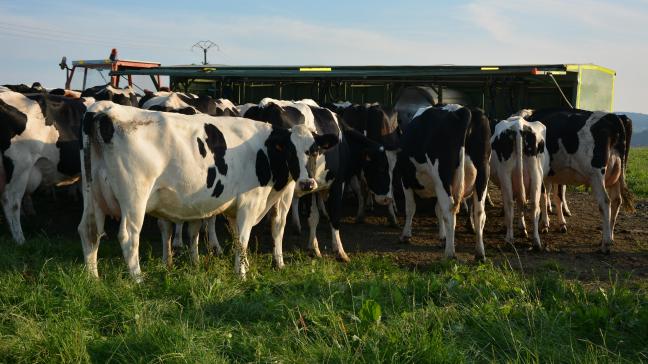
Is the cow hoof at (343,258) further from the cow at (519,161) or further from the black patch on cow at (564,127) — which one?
the black patch on cow at (564,127)

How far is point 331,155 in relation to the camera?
414 inches

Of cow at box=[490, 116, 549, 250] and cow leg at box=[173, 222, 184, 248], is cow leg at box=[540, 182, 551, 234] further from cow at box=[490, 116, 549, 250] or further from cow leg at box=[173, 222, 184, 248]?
cow leg at box=[173, 222, 184, 248]

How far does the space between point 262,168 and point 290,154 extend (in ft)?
1.24

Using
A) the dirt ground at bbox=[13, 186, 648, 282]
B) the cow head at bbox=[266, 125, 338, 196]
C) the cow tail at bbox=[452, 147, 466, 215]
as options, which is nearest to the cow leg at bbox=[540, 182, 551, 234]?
the dirt ground at bbox=[13, 186, 648, 282]

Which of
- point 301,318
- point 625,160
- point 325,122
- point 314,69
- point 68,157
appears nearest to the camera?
point 301,318

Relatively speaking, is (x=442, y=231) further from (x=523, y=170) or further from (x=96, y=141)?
(x=96, y=141)

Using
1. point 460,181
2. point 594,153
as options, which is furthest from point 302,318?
point 594,153

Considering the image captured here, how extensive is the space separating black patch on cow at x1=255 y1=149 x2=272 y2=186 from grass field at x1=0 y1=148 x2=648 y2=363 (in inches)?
47.7

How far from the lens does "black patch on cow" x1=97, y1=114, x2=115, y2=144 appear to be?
24.3ft

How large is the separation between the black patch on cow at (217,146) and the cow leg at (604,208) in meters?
6.04

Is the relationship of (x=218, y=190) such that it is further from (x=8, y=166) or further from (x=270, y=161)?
(x=8, y=166)

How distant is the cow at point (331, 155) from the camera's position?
10414mm

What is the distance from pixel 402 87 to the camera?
61.2 ft

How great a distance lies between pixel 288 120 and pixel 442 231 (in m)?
2.99
